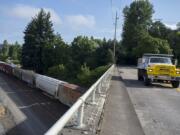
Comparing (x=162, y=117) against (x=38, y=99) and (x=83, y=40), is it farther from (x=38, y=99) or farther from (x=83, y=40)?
(x=83, y=40)

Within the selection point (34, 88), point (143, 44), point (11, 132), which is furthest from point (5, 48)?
point (11, 132)

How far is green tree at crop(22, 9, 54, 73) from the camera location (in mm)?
85562

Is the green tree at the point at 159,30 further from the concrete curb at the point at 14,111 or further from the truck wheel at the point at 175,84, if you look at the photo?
the concrete curb at the point at 14,111

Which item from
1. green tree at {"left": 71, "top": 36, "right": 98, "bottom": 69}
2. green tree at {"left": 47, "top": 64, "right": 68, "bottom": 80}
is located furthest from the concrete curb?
green tree at {"left": 71, "top": 36, "right": 98, "bottom": 69}

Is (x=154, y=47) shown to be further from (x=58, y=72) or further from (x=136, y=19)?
(x=136, y=19)

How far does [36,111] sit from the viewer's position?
14906mm

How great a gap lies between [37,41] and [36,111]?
7315 cm

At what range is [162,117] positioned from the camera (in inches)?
420

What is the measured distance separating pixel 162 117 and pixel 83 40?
9660cm

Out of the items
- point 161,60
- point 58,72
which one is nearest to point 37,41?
point 58,72

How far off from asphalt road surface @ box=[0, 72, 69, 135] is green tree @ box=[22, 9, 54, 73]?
64551 mm

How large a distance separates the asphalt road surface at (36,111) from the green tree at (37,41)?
64551 millimetres

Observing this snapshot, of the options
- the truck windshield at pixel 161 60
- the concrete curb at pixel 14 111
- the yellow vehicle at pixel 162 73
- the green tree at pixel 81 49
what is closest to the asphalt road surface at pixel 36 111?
the concrete curb at pixel 14 111

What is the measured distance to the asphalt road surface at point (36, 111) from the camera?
38.1 feet
